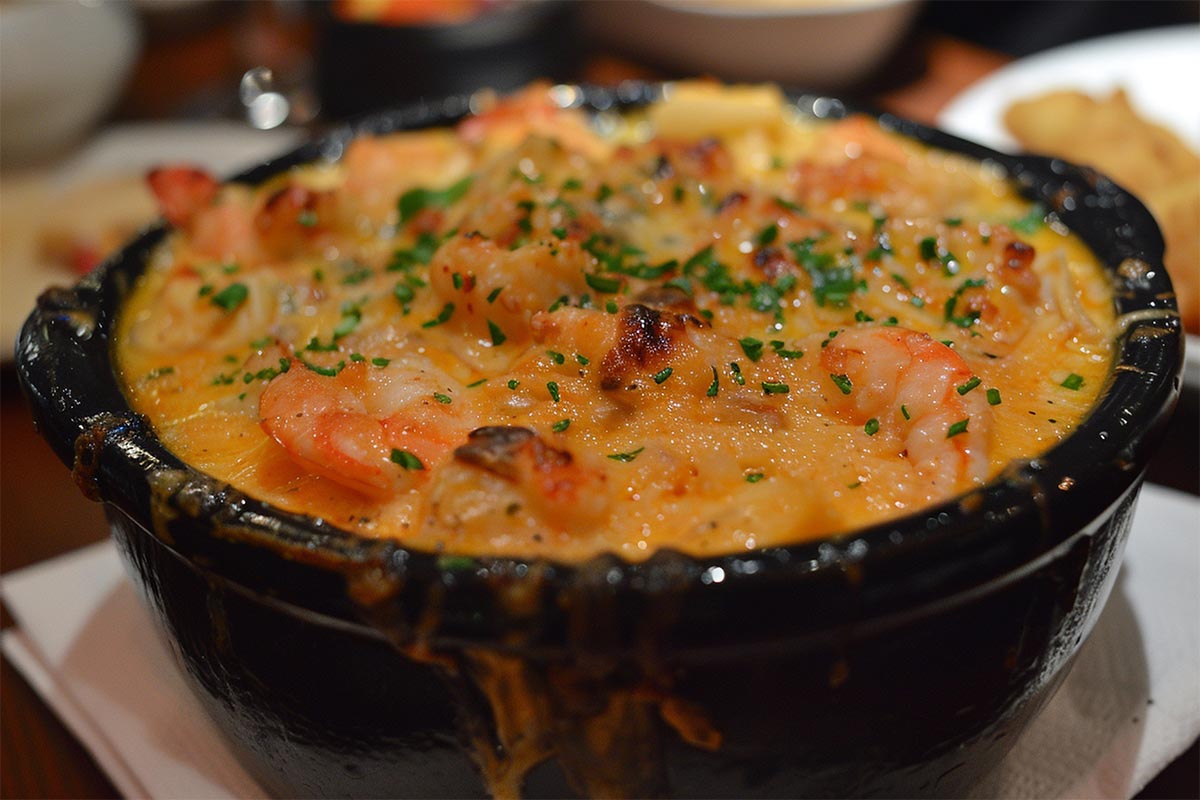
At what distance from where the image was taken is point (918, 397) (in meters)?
1.30

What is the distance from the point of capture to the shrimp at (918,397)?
1227 millimetres

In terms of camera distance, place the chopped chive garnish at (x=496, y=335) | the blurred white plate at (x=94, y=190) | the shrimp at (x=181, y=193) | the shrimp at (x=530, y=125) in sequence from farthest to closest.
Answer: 1. the blurred white plate at (x=94, y=190)
2. the shrimp at (x=530, y=125)
3. the shrimp at (x=181, y=193)
4. the chopped chive garnish at (x=496, y=335)

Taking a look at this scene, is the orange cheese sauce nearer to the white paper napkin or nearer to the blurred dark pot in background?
the white paper napkin

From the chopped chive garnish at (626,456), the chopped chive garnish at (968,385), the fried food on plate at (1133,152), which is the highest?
the chopped chive garnish at (968,385)

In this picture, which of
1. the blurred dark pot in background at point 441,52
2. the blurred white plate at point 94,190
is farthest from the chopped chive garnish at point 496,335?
the blurred dark pot in background at point 441,52

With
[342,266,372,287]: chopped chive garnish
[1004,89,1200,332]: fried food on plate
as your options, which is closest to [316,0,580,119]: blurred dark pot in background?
[1004,89,1200,332]: fried food on plate

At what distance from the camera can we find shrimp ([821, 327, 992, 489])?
4.02ft

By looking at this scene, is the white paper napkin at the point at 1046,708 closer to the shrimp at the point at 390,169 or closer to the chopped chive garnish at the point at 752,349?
the chopped chive garnish at the point at 752,349

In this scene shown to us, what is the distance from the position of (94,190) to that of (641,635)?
278 centimetres

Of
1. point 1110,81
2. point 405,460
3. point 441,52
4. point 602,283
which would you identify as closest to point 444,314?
point 602,283

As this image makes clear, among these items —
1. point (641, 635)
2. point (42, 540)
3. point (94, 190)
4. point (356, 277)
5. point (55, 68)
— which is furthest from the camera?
point (55, 68)

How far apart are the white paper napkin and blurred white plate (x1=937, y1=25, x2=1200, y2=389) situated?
5.48 ft

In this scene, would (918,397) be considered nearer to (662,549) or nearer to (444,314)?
(662,549)

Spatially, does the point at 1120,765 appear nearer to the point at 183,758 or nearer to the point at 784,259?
the point at 784,259
